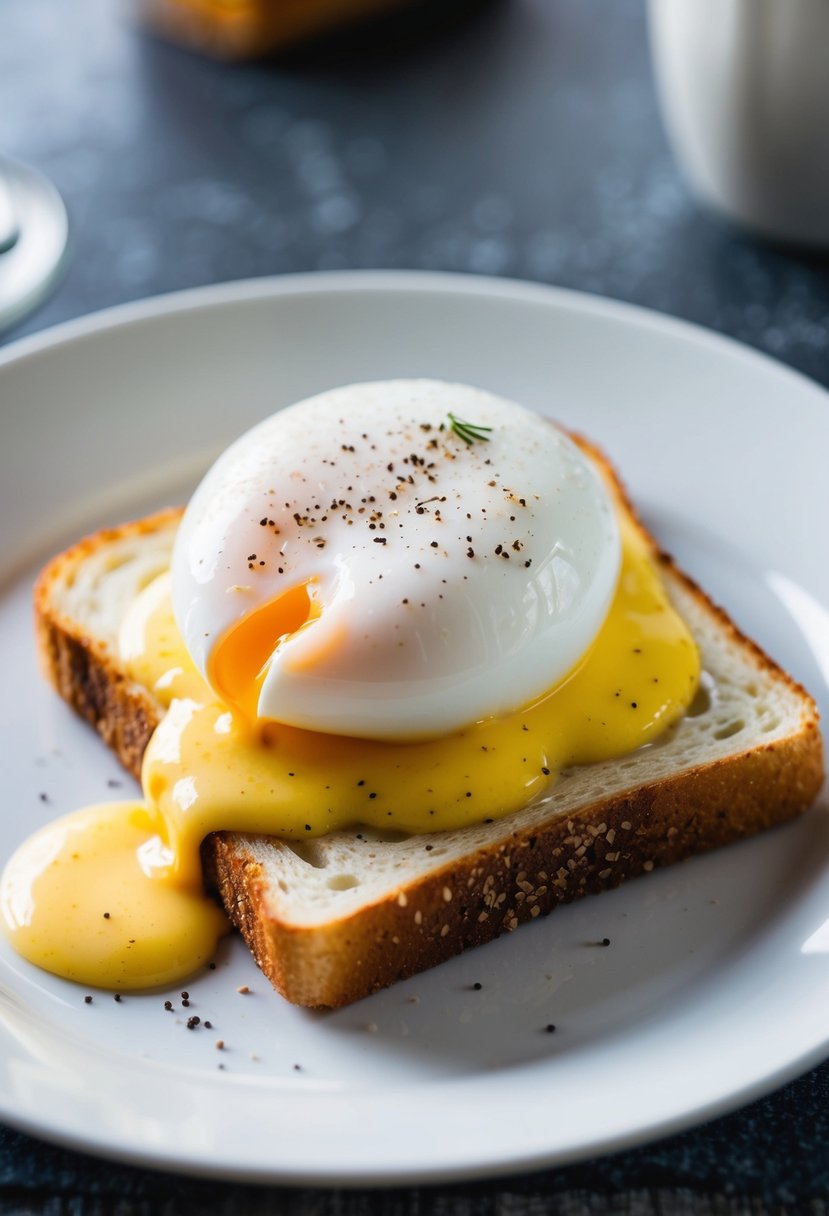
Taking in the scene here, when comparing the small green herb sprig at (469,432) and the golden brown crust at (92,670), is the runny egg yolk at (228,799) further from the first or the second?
the small green herb sprig at (469,432)

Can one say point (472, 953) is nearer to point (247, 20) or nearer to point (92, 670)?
point (92, 670)

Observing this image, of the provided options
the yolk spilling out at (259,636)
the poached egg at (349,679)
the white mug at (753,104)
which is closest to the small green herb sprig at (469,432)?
the poached egg at (349,679)

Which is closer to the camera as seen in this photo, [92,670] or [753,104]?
[92,670]

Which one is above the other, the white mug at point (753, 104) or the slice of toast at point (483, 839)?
the white mug at point (753, 104)

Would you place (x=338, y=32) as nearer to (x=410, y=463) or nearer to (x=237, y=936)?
(x=410, y=463)

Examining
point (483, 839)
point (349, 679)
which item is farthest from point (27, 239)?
point (483, 839)

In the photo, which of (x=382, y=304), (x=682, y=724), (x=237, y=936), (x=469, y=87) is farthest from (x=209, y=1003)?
(x=469, y=87)
